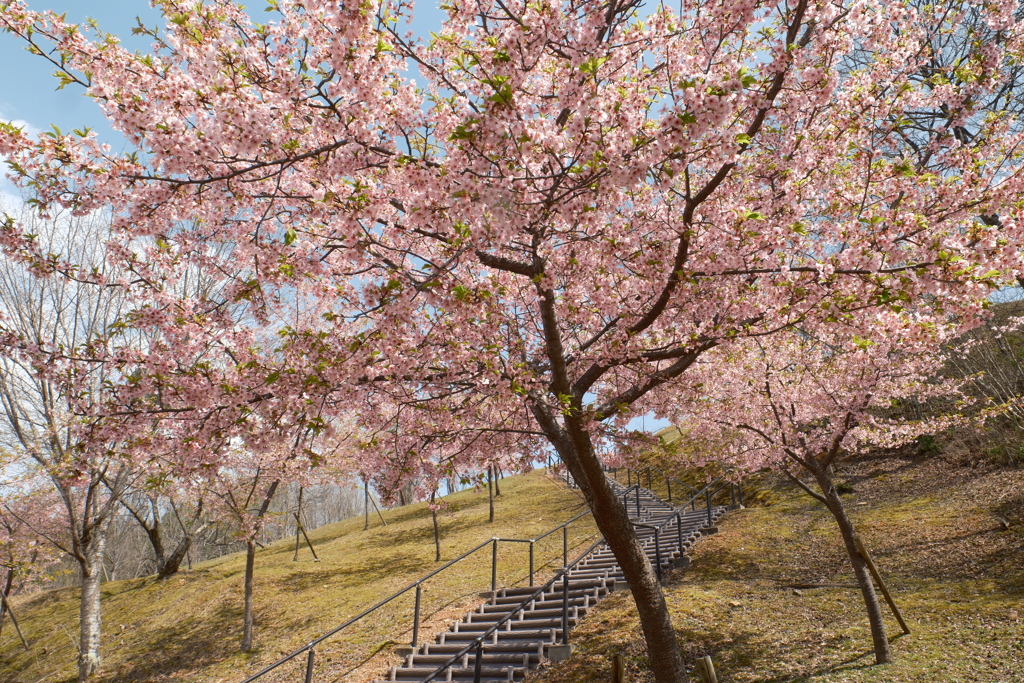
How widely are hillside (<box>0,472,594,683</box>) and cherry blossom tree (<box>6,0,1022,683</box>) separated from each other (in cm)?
533

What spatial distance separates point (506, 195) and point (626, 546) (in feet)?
13.8

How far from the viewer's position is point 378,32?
14.1 ft

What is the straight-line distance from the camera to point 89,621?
12547 millimetres

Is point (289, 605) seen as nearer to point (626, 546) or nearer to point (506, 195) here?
point (626, 546)

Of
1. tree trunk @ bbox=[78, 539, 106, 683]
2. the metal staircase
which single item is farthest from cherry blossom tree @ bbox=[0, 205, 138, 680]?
the metal staircase

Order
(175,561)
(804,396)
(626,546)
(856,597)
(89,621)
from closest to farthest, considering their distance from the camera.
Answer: (626,546) < (804,396) < (856,597) < (89,621) < (175,561)

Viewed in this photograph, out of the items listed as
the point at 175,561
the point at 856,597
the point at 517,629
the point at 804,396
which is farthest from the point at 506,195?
the point at 175,561

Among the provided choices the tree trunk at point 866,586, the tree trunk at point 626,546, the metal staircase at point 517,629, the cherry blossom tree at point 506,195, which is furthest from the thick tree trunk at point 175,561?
the tree trunk at point 866,586

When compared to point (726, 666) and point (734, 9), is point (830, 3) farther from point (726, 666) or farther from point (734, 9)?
point (726, 666)

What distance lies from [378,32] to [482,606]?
33.2ft

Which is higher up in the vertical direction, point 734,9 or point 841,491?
point 734,9

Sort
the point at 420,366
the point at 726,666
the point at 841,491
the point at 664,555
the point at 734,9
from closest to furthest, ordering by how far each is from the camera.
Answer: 1. the point at 734,9
2. the point at 420,366
3. the point at 726,666
4. the point at 664,555
5. the point at 841,491

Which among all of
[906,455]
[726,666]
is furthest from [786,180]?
Result: [906,455]

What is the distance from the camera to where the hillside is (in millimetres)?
11211
